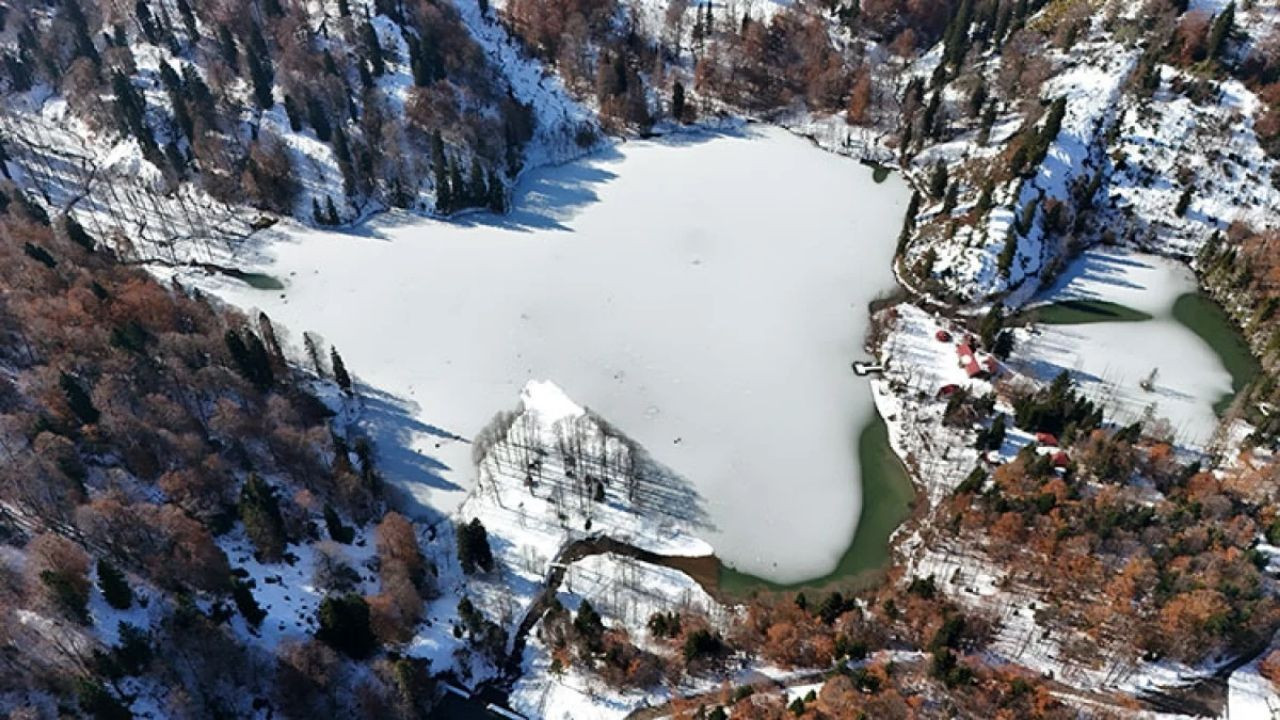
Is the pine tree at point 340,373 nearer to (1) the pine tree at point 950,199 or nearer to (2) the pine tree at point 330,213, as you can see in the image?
(2) the pine tree at point 330,213

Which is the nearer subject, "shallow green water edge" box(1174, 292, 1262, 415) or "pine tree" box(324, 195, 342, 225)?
"shallow green water edge" box(1174, 292, 1262, 415)

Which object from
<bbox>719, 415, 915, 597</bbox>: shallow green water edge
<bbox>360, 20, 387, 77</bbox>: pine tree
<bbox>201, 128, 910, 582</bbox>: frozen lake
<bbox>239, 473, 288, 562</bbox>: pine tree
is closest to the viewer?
<bbox>239, 473, 288, 562</bbox>: pine tree

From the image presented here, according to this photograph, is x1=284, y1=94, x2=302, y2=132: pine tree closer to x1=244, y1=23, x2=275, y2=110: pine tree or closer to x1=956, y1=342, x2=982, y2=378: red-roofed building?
x1=244, y1=23, x2=275, y2=110: pine tree

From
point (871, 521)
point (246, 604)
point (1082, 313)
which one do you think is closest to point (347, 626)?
point (246, 604)

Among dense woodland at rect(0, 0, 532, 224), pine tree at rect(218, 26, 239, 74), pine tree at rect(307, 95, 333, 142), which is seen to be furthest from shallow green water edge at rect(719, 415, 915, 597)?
pine tree at rect(218, 26, 239, 74)

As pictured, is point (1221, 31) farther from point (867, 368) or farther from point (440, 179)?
point (440, 179)

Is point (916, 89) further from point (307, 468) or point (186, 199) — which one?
point (186, 199)
